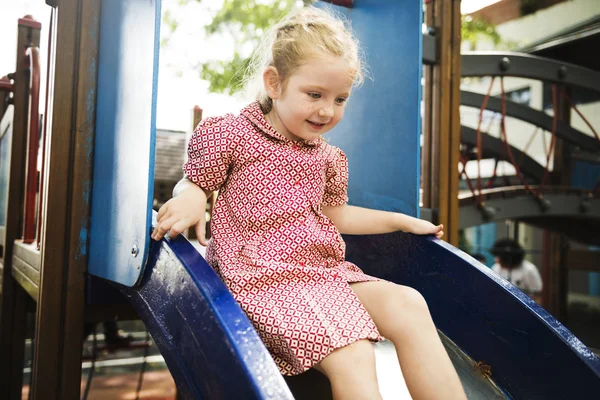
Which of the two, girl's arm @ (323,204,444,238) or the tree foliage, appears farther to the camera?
the tree foliage

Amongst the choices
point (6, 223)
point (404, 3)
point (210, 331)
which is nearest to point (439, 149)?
point (404, 3)

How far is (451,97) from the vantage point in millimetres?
2469

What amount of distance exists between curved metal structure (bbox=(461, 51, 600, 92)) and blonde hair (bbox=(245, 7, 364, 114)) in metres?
1.99

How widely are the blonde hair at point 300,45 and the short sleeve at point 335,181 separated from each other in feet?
0.80

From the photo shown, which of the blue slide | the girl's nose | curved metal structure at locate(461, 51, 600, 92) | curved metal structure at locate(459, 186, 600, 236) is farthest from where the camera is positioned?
curved metal structure at locate(459, 186, 600, 236)

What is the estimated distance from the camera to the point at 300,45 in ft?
4.18

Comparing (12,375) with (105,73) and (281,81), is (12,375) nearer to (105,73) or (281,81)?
(105,73)

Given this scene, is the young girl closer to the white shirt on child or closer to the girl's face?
the girl's face

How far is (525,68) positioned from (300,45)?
289 cm

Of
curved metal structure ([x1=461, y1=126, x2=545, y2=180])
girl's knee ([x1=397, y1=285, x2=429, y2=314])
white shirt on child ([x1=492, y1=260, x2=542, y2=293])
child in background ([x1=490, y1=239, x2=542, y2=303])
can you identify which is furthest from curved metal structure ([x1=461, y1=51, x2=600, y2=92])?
white shirt on child ([x1=492, y1=260, x2=542, y2=293])

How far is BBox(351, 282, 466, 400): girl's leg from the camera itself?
108 cm

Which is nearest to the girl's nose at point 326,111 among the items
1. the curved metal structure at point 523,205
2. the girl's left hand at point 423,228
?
the girl's left hand at point 423,228

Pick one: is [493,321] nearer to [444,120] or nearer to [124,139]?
[124,139]

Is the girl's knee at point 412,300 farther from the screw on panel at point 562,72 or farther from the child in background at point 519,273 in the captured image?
the child in background at point 519,273
